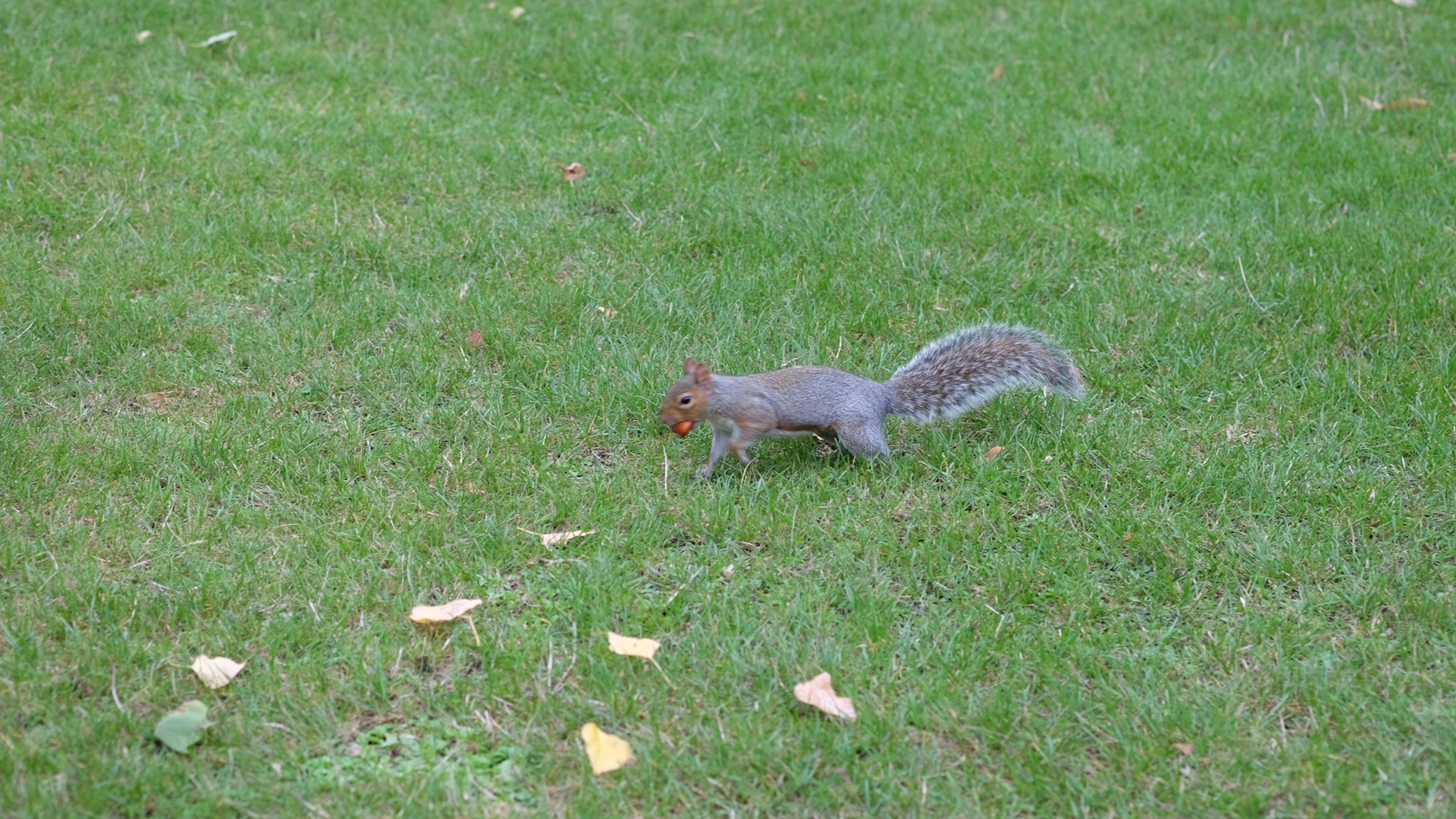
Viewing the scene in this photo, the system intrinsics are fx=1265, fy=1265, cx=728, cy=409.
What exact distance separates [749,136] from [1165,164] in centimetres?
171

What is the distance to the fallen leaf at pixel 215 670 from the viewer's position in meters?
2.51

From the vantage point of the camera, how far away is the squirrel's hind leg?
3332 mm

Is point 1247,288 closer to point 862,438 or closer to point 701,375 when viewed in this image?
point 862,438

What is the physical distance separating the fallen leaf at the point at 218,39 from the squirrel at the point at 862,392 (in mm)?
3681

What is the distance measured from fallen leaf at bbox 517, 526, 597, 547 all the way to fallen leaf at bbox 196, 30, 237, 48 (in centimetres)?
385

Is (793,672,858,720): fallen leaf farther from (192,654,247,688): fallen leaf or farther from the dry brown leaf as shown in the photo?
the dry brown leaf

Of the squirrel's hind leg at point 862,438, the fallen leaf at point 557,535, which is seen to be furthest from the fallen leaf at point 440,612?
the squirrel's hind leg at point 862,438

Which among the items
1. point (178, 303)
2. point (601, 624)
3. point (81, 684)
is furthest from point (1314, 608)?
point (178, 303)

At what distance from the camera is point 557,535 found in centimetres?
304

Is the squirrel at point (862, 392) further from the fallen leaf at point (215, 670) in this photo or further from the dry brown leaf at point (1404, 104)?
the dry brown leaf at point (1404, 104)

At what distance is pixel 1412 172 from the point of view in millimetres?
5074

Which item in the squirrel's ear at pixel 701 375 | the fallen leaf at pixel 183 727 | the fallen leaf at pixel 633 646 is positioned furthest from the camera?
the squirrel's ear at pixel 701 375

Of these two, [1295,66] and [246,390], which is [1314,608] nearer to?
[246,390]

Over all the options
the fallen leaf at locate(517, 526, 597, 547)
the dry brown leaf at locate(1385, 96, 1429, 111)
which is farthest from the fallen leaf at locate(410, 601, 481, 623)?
the dry brown leaf at locate(1385, 96, 1429, 111)
